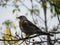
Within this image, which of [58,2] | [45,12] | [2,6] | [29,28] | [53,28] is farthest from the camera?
[2,6]

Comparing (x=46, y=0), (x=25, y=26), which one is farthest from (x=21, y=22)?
(x=46, y=0)

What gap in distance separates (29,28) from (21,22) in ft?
1.22

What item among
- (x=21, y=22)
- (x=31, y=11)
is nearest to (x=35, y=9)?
(x=31, y=11)

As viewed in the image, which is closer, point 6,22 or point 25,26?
point 25,26

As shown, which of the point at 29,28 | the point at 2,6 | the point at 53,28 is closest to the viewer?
the point at 29,28

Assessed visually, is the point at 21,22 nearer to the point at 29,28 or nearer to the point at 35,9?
the point at 29,28

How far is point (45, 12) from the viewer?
4613 mm

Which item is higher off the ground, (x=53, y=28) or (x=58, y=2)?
(x=58, y=2)

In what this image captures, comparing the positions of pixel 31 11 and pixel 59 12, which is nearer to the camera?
pixel 59 12

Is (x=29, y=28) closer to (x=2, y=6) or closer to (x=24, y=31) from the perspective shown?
(x=24, y=31)

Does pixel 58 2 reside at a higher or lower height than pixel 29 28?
higher

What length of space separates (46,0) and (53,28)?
715 millimetres

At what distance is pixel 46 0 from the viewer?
373cm

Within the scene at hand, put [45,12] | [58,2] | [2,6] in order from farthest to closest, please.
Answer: [2,6]
[45,12]
[58,2]
